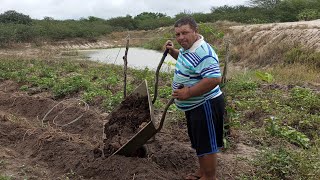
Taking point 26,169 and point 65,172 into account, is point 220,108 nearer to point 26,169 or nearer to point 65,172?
point 65,172

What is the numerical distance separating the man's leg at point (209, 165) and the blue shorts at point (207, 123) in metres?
0.07

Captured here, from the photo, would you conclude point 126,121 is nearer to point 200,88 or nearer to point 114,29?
point 200,88

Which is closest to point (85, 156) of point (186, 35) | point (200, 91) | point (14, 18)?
point (200, 91)

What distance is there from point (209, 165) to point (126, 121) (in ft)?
3.84

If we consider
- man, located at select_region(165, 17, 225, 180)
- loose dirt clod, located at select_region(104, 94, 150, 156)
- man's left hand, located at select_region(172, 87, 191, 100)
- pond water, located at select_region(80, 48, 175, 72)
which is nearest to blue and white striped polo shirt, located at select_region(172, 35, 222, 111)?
man, located at select_region(165, 17, 225, 180)

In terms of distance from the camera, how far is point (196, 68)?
11.3 ft

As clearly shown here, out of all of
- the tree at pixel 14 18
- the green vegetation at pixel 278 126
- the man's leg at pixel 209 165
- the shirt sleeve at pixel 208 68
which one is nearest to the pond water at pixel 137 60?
the green vegetation at pixel 278 126

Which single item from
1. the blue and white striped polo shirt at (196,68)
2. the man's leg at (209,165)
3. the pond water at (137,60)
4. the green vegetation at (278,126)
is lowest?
the pond water at (137,60)

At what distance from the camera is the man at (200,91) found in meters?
3.39

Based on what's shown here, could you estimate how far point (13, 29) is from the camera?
31.1m

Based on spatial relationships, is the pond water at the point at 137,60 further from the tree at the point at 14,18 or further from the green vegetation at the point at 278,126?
the tree at the point at 14,18

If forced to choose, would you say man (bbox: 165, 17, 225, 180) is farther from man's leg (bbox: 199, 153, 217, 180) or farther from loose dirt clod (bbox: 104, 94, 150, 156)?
loose dirt clod (bbox: 104, 94, 150, 156)

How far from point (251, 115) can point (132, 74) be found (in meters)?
5.25

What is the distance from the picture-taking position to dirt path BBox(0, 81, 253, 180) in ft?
13.8
